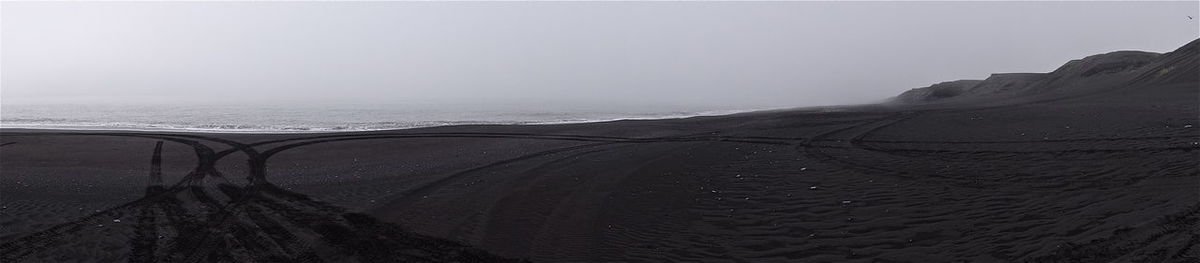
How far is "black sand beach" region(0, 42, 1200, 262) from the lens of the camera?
7746mm

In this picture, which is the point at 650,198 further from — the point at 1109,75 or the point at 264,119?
the point at 1109,75

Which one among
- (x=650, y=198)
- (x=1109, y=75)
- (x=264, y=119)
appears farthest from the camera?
(x=264, y=119)

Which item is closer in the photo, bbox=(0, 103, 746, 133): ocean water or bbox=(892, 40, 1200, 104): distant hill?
bbox=(892, 40, 1200, 104): distant hill

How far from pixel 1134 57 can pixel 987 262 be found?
2176 inches

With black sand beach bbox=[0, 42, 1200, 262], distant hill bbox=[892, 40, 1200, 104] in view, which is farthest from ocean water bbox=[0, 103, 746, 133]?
distant hill bbox=[892, 40, 1200, 104]

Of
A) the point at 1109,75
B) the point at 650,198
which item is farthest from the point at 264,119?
the point at 1109,75

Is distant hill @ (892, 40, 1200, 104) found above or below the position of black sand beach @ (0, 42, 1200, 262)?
above

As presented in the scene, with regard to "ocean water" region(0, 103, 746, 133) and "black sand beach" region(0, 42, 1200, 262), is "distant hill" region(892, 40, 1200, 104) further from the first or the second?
"ocean water" region(0, 103, 746, 133)

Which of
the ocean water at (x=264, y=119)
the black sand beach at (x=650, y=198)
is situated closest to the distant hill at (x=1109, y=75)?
the black sand beach at (x=650, y=198)

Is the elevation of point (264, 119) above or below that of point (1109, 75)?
below

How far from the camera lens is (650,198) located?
11680mm

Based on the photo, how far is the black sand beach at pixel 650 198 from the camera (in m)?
7.75

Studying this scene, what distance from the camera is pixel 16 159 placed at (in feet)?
58.3

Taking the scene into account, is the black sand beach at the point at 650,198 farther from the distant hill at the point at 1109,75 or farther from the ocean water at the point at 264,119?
the ocean water at the point at 264,119
